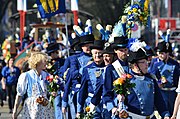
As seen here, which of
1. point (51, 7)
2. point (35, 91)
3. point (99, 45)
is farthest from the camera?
point (51, 7)

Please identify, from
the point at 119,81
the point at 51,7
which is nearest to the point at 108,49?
the point at 119,81

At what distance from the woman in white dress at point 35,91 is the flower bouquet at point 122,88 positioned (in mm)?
1929

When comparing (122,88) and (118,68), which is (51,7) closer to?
(118,68)

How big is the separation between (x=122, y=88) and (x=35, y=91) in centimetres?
210

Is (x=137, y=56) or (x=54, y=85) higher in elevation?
(x=137, y=56)

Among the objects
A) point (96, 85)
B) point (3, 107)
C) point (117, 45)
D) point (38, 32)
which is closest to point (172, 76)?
point (96, 85)

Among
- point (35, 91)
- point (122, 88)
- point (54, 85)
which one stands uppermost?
point (122, 88)

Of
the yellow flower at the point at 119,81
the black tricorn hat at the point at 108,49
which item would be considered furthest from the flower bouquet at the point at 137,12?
the yellow flower at the point at 119,81

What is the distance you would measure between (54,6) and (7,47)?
12.7 meters

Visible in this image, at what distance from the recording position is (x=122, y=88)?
31.0ft

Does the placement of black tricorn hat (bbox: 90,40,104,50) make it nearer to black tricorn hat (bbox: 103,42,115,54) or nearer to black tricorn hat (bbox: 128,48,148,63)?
black tricorn hat (bbox: 103,42,115,54)

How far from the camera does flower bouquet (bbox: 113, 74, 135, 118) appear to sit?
371 inches

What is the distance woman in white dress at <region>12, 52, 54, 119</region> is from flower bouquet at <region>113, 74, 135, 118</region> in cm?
193

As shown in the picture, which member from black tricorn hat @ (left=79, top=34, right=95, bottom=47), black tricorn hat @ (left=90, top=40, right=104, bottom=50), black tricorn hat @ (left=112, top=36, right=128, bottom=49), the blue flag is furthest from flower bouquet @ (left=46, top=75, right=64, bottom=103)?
black tricorn hat @ (left=112, top=36, right=128, bottom=49)
